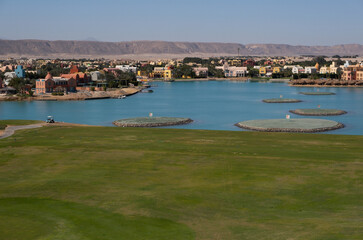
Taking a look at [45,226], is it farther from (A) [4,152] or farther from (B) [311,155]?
(B) [311,155]

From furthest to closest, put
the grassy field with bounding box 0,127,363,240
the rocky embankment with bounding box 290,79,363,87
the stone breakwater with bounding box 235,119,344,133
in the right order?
1. the rocky embankment with bounding box 290,79,363,87
2. the stone breakwater with bounding box 235,119,344,133
3. the grassy field with bounding box 0,127,363,240

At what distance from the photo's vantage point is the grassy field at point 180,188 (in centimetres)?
1844

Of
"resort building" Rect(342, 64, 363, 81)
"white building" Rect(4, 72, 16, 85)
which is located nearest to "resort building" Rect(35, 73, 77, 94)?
"white building" Rect(4, 72, 16, 85)

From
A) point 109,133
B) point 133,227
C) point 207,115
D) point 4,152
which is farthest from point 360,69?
point 133,227

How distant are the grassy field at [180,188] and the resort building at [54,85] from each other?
3327 inches

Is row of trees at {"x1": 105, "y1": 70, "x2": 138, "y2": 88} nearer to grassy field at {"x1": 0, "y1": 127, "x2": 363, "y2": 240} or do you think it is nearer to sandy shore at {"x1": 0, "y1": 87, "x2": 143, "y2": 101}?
sandy shore at {"x1": 0, "y1": 87, "x2": 143, "y2": 101}

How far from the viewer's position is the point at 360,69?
562ft

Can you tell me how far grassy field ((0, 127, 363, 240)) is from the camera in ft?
60.5

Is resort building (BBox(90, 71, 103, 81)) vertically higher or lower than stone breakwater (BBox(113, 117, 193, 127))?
higher

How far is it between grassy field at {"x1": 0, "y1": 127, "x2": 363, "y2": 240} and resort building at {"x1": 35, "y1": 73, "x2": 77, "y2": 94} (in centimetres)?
8450

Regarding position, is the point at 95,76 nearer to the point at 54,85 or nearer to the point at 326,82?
the point at 54,85

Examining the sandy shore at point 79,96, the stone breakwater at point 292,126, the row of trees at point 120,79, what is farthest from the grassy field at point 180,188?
the row of trees at point 120,79

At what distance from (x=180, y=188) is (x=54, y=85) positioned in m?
109

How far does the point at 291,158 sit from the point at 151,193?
13.1 m
